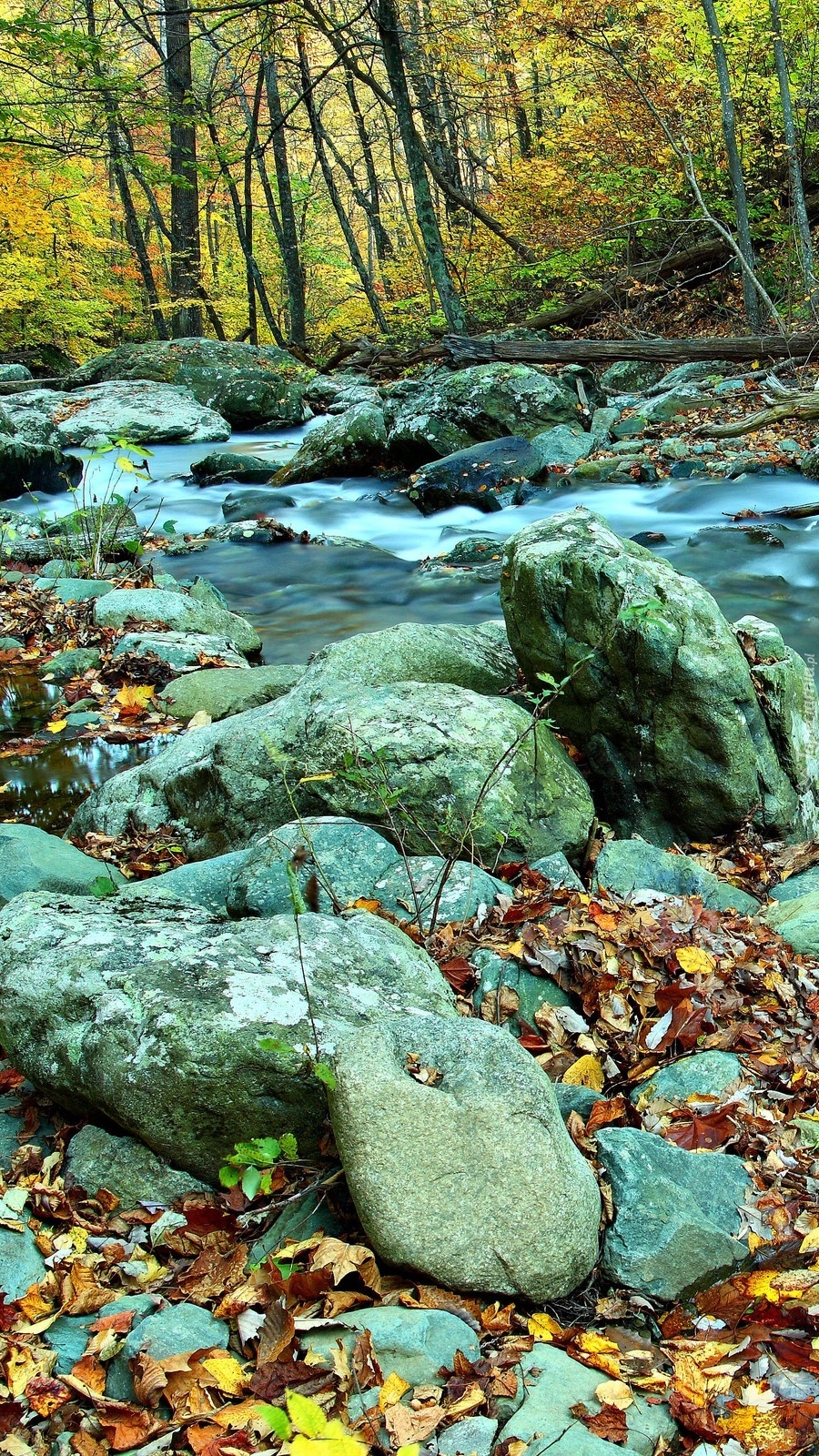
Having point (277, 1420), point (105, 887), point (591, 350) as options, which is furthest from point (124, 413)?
point (277, 1420)

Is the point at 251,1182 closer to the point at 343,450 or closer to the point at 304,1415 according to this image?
the point at 304,1415

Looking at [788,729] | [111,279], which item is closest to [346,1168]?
[788,729]

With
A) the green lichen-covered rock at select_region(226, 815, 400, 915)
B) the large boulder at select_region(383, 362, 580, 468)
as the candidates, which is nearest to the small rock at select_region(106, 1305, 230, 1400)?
the green lichen-covered rock at select_region(226, 815, 400, 915)

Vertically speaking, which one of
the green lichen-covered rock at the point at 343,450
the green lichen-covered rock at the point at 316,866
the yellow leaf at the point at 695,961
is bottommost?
the yellow leaf at the point at 695,961

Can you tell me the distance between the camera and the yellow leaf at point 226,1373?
7.24 feet

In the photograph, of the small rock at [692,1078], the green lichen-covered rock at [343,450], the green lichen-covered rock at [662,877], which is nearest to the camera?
the small rock at [692,1078]

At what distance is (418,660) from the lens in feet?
18.7

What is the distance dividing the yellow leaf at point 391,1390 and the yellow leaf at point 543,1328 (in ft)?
1.30

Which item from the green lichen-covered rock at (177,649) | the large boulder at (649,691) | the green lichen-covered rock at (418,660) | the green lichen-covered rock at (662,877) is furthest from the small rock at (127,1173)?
the green lichen-covered rock at (177,649)

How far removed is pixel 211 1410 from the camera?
84.8 inches

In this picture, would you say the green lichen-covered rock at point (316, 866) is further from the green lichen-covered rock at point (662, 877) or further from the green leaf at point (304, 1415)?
the green leaf at point (304, 1415)

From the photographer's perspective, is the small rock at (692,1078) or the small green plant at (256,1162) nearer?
the small green plant at (256,1162)

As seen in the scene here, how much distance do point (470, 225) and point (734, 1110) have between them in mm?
22279

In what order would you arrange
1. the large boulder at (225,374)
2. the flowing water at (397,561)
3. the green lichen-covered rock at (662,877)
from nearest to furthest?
the green lichen-covered rock at (662,877)
the flowing water at (397,561)
the large boulder at (225,374)
